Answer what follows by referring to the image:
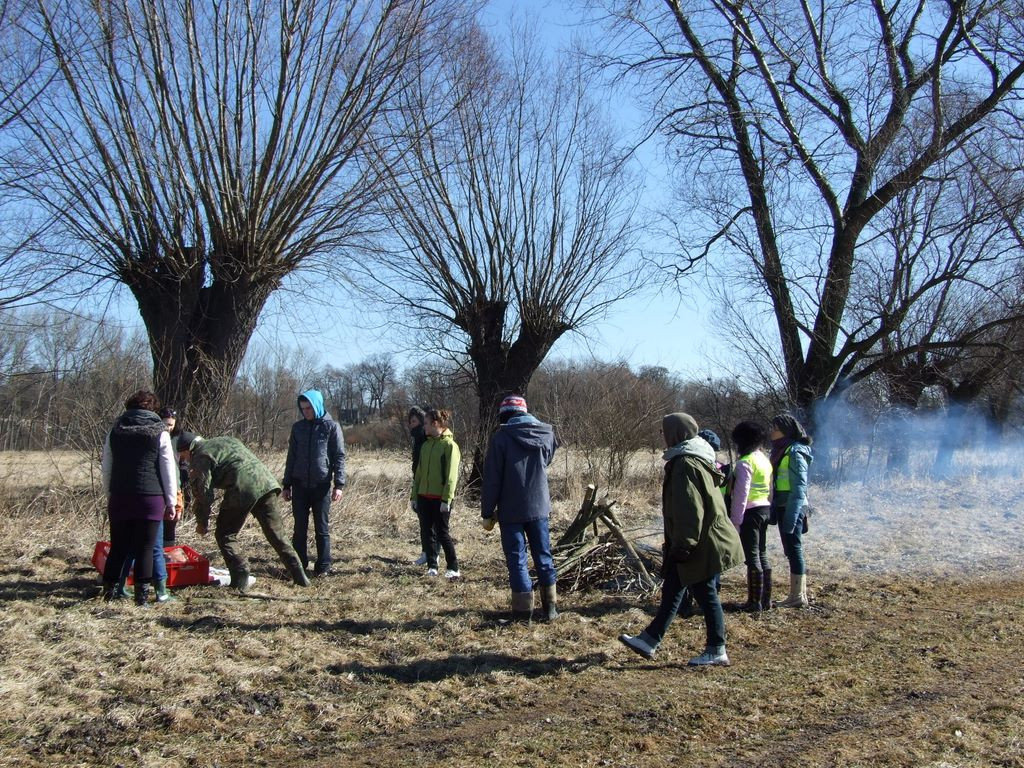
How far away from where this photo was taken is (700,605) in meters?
5.14

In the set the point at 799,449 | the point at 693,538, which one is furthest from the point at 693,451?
the point at 799,449

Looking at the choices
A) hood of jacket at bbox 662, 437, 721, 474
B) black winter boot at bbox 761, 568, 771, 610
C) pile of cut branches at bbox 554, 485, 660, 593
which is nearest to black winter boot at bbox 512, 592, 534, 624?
pile of cut branches at bbox 554, 485, 660, 593

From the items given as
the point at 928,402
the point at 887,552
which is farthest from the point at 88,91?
the point at 928,402

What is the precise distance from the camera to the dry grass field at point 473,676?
3842 mm

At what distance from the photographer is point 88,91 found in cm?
952

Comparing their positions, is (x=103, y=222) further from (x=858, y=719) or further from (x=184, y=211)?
(x=858, y=719)

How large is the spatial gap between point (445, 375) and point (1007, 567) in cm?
1064

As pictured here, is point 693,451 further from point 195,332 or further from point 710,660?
point 195,332

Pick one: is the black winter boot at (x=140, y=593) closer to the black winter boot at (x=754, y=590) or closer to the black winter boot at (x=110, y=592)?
the black winter boot at (x=110, y=592)

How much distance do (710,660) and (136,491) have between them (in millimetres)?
4274

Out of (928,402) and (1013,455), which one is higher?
(928,402)

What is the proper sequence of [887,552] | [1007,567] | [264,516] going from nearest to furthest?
[264,516] < [1007,567] < [887,552]

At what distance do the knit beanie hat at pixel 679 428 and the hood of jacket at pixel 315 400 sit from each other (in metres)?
3.54

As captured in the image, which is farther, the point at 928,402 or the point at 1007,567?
the point at 928,402
